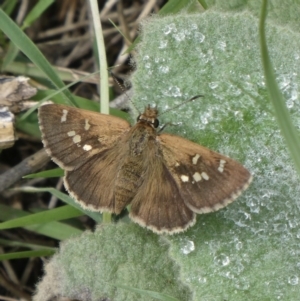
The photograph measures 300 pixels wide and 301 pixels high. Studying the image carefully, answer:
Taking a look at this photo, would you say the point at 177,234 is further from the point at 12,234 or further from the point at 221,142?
the point at 12,234

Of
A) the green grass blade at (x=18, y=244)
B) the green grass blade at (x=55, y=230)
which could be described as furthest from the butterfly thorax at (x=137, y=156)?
the green grass blade at (x=18, y=244)

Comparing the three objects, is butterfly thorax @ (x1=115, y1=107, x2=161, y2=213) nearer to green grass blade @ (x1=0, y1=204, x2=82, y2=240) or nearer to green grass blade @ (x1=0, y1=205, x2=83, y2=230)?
green grass blade @ (x1=0, y1=205, x2=83, y2=230)

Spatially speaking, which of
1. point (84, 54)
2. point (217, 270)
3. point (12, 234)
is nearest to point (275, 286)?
point (217, 270)

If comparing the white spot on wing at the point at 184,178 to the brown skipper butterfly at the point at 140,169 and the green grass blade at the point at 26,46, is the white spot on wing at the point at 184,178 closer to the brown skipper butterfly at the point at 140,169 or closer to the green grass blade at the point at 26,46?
the brown skipper butterfly at the point at 140,169

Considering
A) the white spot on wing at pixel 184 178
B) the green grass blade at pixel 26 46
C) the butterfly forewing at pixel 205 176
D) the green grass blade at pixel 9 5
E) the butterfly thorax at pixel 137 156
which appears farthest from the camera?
the green grass blade at pixel 9 5

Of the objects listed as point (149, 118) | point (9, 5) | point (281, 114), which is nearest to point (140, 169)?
point (149, 118)

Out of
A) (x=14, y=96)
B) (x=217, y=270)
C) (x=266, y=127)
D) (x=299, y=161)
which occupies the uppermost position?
(x=299, y=161)
